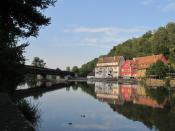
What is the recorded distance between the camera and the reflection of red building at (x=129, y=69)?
179m

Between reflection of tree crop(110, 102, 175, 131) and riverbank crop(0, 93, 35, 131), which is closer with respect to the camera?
riverbank crop(0, 93, 35, 131)

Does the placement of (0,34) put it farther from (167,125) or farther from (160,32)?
(160,32)

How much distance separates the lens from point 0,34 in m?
25.1

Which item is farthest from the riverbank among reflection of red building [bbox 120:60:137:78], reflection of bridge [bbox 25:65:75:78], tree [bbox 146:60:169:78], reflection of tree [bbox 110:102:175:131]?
reflection of red building [bbox 120:60:137:78]

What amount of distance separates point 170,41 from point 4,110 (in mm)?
160404

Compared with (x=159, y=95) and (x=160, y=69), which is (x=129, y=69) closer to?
(x=160, y=69)

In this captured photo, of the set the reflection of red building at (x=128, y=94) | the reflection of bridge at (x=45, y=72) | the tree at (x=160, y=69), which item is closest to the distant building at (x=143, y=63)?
the reflection of bridge at (x=45, y=72)

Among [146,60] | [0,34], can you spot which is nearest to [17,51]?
[0,34]

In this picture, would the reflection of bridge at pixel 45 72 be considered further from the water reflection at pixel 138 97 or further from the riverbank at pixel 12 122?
the riverbank at pixel 12 122

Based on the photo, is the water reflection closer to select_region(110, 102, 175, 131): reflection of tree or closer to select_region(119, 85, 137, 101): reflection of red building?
select_region(119, 85, 137, 101): reflection of red building

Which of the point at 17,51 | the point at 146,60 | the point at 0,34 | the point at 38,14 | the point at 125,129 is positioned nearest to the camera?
the point at 38,14

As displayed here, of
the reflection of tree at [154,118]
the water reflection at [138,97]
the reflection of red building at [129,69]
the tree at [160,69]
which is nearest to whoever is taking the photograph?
the reflection of tree at [154,118]

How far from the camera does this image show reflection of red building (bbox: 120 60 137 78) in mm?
178525

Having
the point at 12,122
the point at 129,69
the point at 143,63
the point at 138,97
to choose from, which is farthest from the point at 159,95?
the point at 129,69
